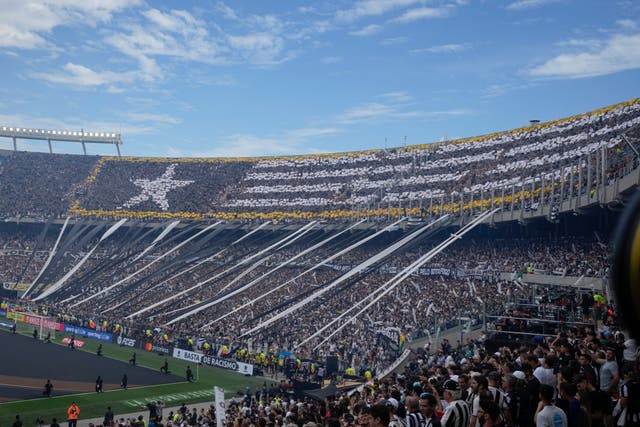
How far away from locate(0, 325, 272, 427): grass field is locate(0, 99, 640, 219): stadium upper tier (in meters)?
17.4

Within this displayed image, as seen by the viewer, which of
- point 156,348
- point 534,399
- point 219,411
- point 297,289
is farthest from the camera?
point 297,289

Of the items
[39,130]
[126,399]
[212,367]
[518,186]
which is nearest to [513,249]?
[518,186]

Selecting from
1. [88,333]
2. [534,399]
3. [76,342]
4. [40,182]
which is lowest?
[76,342]

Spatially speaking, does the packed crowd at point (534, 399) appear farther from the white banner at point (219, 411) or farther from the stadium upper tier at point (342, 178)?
the stadium upper tier at point (342, 178)

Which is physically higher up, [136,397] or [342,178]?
[342,178]

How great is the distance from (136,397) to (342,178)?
3544 cm

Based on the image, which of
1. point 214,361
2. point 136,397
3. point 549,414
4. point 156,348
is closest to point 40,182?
point 156,348

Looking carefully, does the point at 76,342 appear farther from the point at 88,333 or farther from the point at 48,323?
the point at 48,323

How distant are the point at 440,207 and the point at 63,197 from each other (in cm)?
4380

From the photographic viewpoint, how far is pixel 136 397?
24438mm

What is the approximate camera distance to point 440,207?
40.4m

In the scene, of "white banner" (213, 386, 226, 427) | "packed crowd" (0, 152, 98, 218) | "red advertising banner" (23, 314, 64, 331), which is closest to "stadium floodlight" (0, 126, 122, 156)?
"packed crowd" (0, 152, 98, 218)

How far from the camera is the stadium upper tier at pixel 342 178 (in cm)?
3619

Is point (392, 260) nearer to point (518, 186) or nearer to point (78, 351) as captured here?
point (518, 186)
